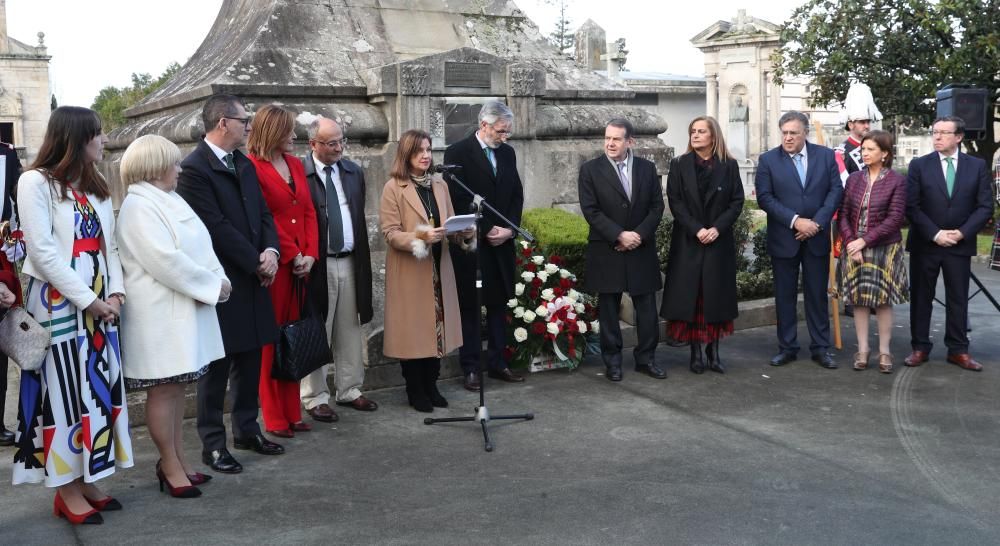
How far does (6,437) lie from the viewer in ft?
18.1

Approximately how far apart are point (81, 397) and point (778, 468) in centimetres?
328

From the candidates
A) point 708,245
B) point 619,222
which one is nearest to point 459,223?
point 619,222

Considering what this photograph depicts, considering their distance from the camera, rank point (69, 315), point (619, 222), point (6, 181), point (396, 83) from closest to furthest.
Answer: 1. point (69, 315)
2. point (6, 181)
3. point (619, 222)
4. point (396, 83)

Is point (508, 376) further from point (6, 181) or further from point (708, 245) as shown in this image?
point (6, 181)

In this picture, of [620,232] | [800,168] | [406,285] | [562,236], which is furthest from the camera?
[562,236]

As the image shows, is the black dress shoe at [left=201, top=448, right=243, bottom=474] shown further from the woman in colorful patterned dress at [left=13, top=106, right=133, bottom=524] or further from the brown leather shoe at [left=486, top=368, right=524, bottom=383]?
the brown leather shoe at [left=486, top=368, right=524, bottom=383]

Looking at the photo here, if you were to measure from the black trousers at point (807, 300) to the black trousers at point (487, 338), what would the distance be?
7.00 ft

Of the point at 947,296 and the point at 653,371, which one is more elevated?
the point at 947,296

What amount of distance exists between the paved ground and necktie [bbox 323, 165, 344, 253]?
1067 millimetres

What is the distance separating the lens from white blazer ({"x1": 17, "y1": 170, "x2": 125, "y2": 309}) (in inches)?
160

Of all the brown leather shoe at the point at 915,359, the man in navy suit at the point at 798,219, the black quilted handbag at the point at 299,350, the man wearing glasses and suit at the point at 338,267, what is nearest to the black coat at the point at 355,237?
the man wearing glasses and suit at the point at 338,267

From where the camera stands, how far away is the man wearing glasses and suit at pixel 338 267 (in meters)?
5.83

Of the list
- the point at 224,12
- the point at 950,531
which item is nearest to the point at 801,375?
the point at 950,531

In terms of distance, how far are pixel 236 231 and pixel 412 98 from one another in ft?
11.0
